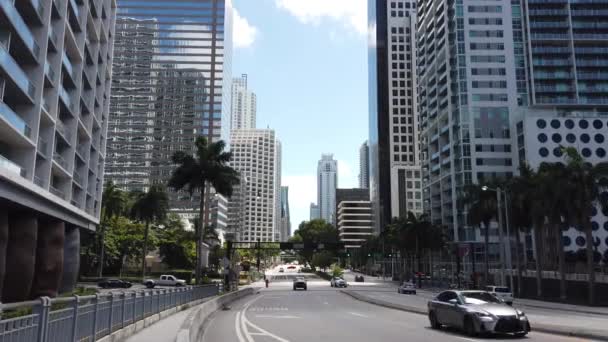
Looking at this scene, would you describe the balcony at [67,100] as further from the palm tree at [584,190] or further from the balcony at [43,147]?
the palm tree at [584,190]

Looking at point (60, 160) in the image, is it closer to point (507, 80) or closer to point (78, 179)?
point (78, 179)

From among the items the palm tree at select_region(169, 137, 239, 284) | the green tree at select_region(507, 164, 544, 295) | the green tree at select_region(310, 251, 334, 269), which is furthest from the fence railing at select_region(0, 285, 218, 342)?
the green tree at select_region(310, 251, 334, 269)

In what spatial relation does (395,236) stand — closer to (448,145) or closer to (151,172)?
(448,145)

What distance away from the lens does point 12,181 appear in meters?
27.4

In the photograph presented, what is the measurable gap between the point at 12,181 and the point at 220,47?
153 m

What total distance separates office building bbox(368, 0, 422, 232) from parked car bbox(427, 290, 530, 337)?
508 ft

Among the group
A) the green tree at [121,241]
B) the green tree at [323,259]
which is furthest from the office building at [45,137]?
the green tree at [323,259]

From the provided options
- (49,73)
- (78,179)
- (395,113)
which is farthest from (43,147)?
(395,113)

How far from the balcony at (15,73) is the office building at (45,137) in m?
0.06

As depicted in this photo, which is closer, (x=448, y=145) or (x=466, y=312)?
(x=466, y=312)

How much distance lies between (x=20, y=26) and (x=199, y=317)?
2268 centimetres

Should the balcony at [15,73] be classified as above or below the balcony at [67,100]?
below

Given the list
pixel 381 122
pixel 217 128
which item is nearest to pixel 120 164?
pixel 217 128

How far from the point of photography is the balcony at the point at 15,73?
30.6 m
